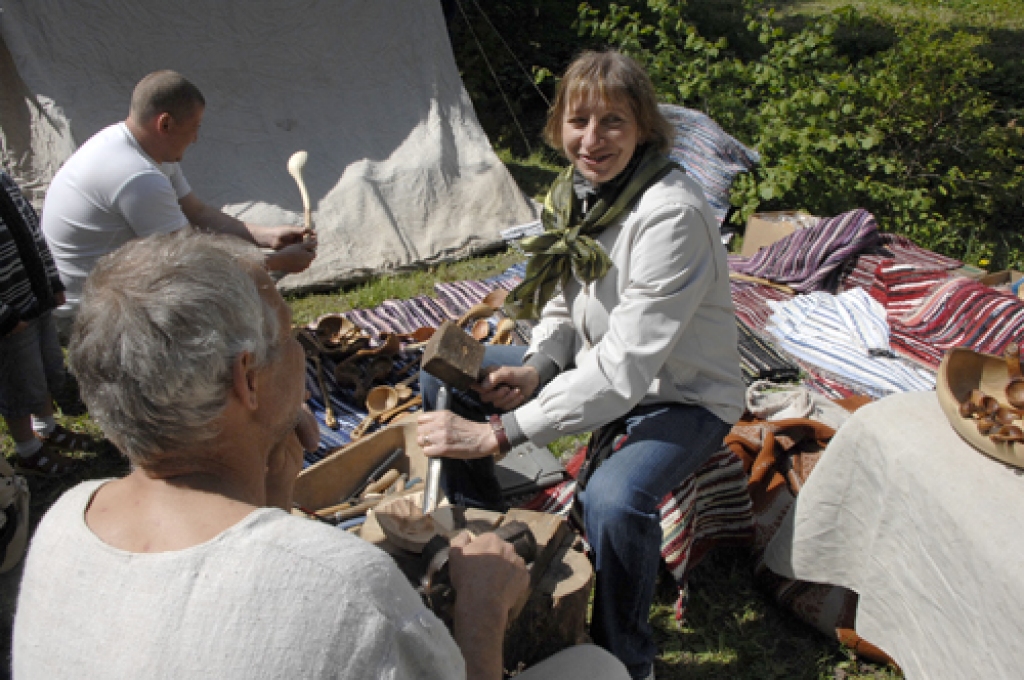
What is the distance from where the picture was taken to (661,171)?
2170mm

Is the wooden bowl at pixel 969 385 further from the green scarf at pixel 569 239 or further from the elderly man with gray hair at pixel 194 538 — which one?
the elderly man with gray hair at pixel 194 538

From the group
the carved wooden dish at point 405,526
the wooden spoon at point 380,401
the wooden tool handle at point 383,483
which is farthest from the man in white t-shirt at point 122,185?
the carved wooden dish at point 405,526

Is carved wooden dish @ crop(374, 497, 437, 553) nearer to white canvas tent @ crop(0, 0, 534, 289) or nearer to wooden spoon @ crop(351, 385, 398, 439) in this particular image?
wooden spoon @ crop(351, 385, 398, 439)

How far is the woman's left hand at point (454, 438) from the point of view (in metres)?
2.10

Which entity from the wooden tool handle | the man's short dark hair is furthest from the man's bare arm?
the wooden tool handle

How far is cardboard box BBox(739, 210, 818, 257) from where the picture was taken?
533cm

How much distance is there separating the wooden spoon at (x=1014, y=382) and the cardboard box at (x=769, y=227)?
3.37 metres

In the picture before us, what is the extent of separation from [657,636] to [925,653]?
859mm

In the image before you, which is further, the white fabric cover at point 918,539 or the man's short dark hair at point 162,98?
the man's short dark hair at point 162,98

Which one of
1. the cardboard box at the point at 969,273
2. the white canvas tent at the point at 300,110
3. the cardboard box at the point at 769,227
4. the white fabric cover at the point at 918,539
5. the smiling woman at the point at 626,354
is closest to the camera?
the white fabric cover at the point at 918,539

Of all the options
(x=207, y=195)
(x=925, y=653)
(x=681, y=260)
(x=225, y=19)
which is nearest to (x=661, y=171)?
(x=681, y=260)

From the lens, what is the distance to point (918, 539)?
1894 millimetres

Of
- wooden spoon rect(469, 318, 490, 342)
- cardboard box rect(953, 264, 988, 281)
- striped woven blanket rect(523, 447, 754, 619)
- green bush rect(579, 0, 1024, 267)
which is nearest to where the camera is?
striped woven blanket rect(523, 447, 754, 619)

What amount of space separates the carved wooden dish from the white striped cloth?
297 centimetres
